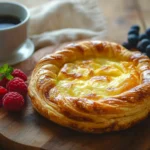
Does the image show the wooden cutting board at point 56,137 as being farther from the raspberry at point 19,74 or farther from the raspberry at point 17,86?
the raspberry at point 19,74

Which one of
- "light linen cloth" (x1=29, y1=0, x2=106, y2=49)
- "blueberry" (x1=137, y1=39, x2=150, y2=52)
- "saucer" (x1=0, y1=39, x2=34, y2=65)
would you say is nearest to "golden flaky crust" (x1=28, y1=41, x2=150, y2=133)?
"blueberry" (x1=137, y1=39, x2=150, y2=52)

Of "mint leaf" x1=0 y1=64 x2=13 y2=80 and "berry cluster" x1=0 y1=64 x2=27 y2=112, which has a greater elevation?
"mint leaf" x1=0 y1=64 x2=13 y2=80

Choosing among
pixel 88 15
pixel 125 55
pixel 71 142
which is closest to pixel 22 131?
pixel 71 142

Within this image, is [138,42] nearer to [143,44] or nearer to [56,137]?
[143,44]

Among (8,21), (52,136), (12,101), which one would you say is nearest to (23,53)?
(8,21)

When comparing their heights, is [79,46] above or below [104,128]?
above

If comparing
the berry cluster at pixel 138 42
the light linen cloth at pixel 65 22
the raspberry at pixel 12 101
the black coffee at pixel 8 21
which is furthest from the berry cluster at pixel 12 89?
the berry cluster at pixel 138 42

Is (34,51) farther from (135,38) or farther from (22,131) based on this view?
(22,131)

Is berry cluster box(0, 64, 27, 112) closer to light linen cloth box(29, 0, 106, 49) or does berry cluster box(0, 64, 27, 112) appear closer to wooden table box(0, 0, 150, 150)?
wooden table box(0, 0, 150, 150)
